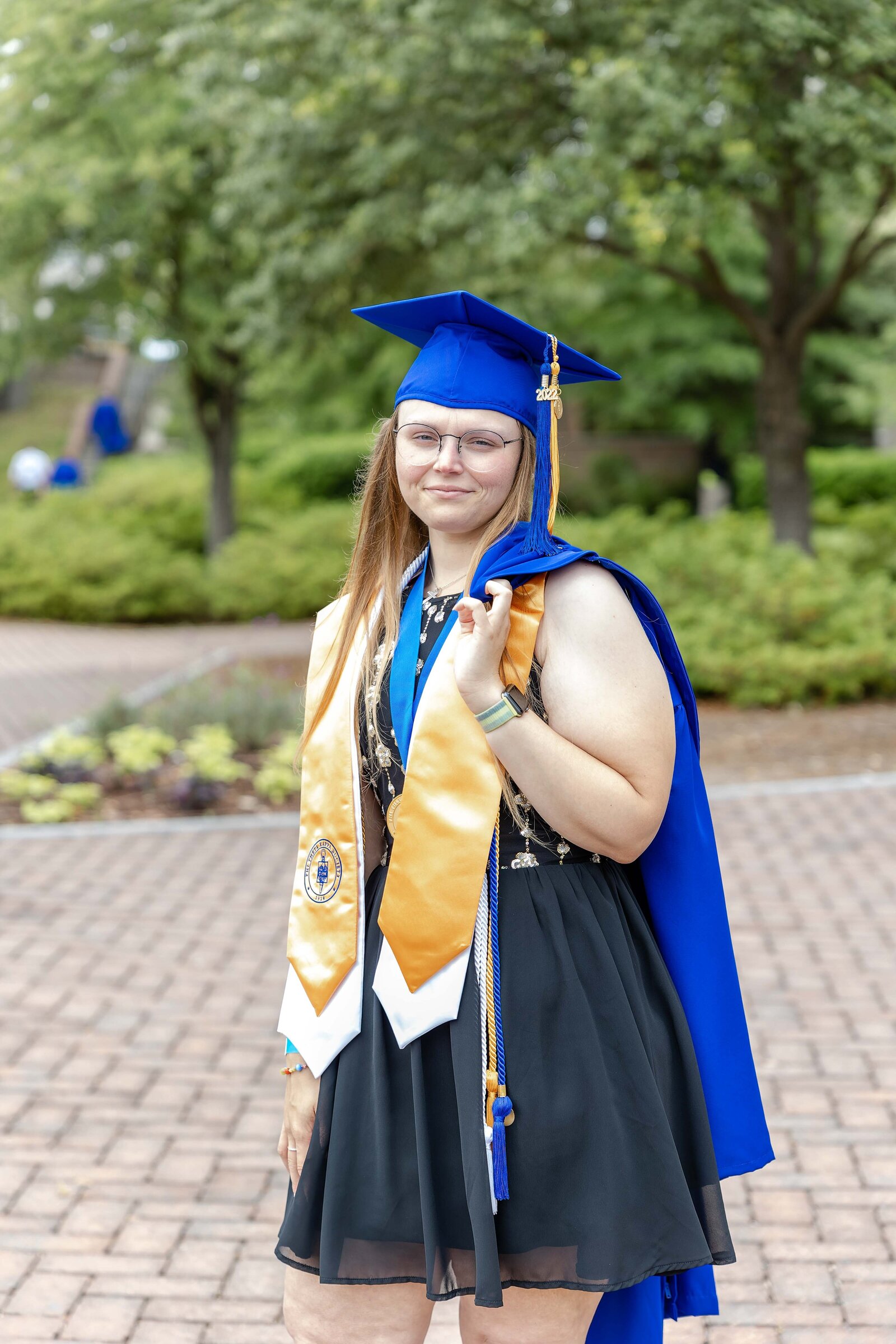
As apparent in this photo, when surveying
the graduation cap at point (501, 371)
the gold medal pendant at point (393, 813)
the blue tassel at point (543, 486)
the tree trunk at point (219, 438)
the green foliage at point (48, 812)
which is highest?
the graduation cap at point (501, 371)

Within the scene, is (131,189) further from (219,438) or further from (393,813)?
Answer: (393,813)

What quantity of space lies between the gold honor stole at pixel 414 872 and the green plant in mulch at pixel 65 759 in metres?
6.23

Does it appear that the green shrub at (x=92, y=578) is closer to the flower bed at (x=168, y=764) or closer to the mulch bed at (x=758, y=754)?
the flower bed at (x=168, y=764)

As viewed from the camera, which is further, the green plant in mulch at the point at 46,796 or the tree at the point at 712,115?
the tree at the point at 712,115

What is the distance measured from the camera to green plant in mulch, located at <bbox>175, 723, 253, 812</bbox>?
7461 mm

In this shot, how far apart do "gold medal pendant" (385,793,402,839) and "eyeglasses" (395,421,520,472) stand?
0.49 metres

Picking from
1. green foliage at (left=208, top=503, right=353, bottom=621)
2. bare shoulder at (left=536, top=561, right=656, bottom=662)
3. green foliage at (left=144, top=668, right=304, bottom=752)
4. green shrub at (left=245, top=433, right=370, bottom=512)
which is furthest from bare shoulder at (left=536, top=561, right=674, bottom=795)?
green shrub at (left=245, top=433, right=370, bottom=512)

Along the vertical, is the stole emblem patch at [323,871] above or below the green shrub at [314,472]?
above

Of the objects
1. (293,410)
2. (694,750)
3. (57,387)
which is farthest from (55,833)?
(57,387)

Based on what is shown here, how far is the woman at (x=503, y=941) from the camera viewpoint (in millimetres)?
1797

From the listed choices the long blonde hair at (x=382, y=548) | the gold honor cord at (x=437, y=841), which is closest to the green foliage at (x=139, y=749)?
the long blonde hair at (x=382, y=548)

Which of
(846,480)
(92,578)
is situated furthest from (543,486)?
(846,480)

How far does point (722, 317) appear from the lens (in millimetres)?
23031

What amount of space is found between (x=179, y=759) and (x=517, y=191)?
14.3 feet
